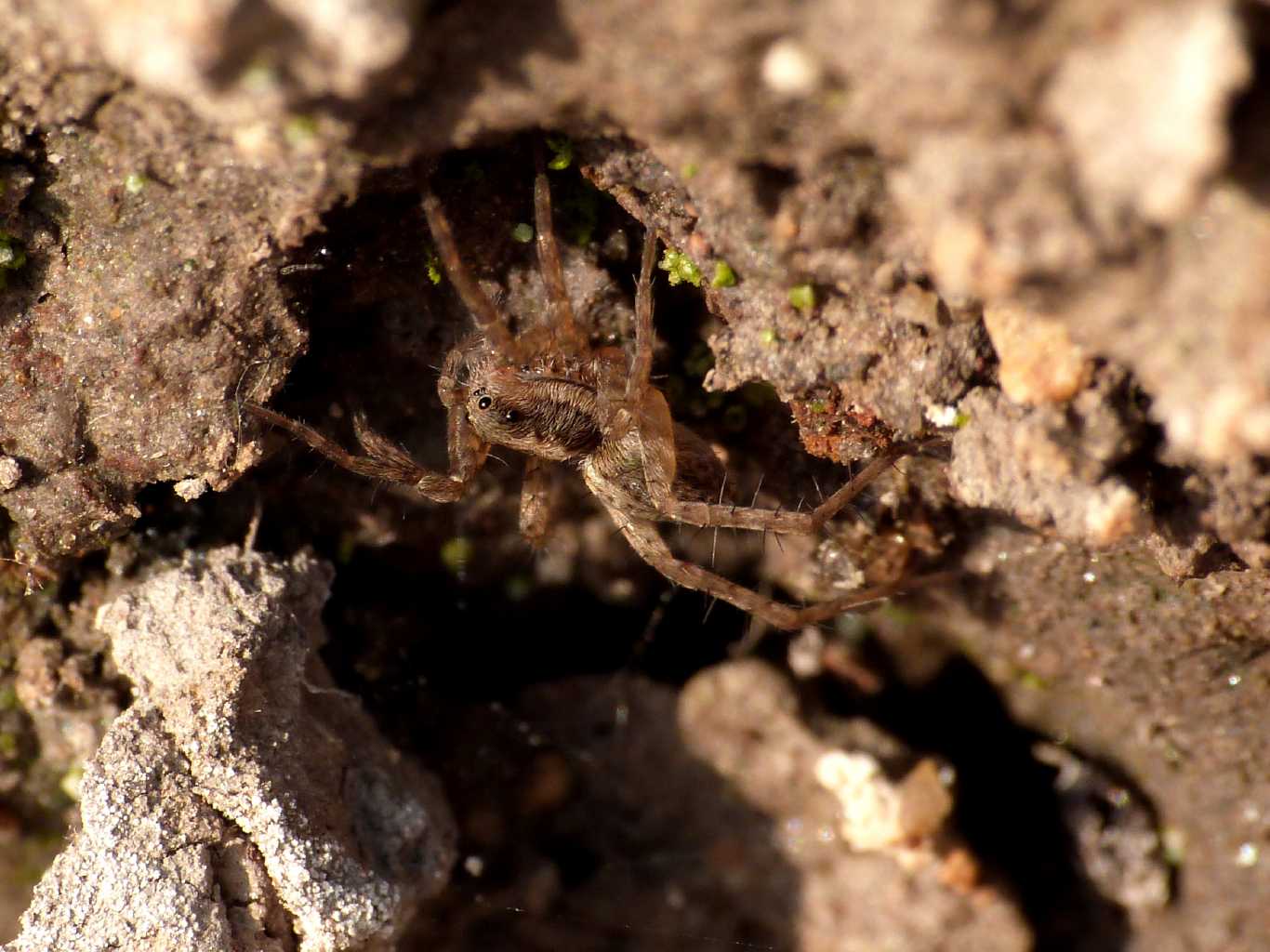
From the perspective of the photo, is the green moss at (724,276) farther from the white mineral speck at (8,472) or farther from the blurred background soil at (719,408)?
the white mineral speck at (8,472)

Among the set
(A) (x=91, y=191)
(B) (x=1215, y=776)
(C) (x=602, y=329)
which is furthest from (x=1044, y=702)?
(A) (x=91, y=191)

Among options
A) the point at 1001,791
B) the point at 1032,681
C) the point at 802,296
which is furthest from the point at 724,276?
the point at 1001,791

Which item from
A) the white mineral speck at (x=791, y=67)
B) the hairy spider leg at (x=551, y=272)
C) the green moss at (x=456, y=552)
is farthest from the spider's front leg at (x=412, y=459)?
the white mineral speck at (x=791, y=67)

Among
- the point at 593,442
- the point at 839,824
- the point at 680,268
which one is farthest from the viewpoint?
the point at 839,824

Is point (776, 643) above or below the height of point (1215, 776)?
below

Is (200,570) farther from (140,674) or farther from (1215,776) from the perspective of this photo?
(1215,776)

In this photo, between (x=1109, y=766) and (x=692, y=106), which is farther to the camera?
(x=1109, y=766)

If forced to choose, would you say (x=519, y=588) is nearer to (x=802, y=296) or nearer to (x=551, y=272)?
(x=551, y=272)
